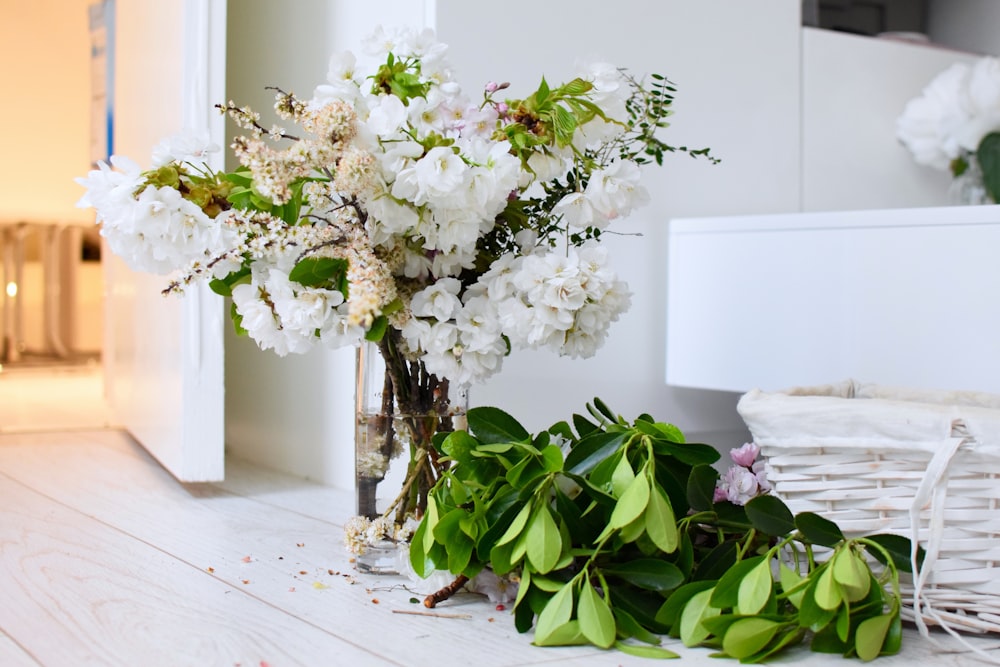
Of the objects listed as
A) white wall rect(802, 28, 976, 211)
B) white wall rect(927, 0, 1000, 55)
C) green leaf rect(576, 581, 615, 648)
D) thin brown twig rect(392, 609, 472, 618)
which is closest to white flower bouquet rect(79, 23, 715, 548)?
thin brown twig rect(392, 609, 472, 618)

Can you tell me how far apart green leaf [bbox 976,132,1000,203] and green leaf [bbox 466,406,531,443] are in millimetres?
1156

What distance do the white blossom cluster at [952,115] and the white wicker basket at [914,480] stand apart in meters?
1.06

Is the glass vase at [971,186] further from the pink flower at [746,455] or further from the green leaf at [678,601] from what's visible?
the green leaf at [678,601]

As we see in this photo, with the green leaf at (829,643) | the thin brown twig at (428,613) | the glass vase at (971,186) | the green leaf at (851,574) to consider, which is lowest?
the thin brown twig at (428,613)

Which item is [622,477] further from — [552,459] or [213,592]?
[213,592]

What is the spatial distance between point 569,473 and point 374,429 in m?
0.24

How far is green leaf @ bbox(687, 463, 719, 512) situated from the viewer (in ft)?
3.09

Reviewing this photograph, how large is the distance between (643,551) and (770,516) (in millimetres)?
103

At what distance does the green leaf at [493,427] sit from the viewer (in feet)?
3.24

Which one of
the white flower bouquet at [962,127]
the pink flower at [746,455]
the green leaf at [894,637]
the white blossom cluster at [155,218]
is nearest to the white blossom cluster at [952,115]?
the white flower bouquet at [962,127]

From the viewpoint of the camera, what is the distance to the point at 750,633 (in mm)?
823

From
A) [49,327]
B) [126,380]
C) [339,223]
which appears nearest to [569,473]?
[339,223]

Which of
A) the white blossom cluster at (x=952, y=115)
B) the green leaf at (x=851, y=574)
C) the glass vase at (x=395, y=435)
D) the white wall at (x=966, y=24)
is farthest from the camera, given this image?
the white wall at (x=966, y=24)

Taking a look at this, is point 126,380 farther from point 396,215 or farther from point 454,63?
point 396,215
